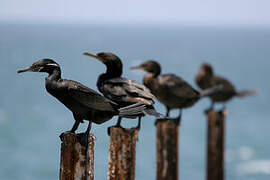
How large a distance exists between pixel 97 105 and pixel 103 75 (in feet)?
7.36

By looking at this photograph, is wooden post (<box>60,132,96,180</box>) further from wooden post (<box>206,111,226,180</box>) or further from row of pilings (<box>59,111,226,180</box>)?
wooden post (<box>206,111,226,180</box>)

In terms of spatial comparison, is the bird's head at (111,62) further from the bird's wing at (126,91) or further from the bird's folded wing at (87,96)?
the bird's folded wing at (87,96)

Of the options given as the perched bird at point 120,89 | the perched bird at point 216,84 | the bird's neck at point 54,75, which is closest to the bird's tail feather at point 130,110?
the perched bird at point 120,89

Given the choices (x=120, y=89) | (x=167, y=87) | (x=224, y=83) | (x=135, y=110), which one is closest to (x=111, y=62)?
(x=120, y=89)

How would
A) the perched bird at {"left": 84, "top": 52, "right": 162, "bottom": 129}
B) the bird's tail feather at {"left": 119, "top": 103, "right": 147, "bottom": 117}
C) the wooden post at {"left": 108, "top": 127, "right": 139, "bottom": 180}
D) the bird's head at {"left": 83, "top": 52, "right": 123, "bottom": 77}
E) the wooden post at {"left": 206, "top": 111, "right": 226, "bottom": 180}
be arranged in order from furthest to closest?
1. the wooden post at {"left": 206, "top": 111, "right": 226, "bottom": 180}
2. the bird's head at {"left": 83, "top": 52, "right": 123, "bottom": 77}
3. the perched bird at {"left": 84, "top": 52, "right": 162, "bottom": 129}
4. the wooden post at {"left": 108, "top": 127, "right": 139, "bottom": 180}
5. the bird's tail feather at {"left": 119, "top": 103, "right": 147, "bottom": 117}

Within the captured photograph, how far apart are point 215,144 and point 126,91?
11.6ft

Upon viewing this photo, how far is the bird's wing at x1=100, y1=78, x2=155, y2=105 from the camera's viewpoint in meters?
6.82

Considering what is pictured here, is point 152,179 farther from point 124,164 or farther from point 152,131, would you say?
point 124,164

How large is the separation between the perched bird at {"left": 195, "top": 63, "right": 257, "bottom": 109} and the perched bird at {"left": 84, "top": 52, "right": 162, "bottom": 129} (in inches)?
184

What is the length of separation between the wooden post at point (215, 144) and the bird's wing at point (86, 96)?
4888 millimetres

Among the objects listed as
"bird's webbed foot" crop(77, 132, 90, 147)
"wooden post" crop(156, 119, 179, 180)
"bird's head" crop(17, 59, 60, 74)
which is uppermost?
"bird's head" crop(17, 59, 60, 74)

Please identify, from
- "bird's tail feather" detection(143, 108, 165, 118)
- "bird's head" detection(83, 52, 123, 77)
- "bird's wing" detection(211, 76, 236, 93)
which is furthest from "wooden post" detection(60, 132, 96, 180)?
"bird's wing" detection(211, 76, 236, 93)

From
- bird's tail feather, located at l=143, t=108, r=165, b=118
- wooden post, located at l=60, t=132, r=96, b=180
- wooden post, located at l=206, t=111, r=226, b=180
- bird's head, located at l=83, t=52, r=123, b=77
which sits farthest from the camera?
wooden post, located at l=206, t=111, r=226, b=180

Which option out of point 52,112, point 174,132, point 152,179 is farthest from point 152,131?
point 174,132
